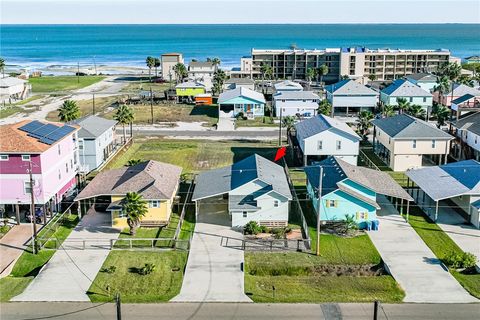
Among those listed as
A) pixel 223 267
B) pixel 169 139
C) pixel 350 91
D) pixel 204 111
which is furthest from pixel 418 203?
pixel 204 111

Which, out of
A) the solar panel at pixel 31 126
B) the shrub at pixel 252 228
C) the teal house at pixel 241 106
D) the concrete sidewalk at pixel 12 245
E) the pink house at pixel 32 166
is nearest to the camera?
the concrete sidewalk at pixel 12 245

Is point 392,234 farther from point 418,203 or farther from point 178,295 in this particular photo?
point 178,295

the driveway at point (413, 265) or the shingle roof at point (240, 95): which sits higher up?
the shingle roof at point (240, 95)

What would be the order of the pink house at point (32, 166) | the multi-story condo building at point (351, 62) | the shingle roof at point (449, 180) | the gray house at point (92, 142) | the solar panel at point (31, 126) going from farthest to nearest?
the multi-story condo building at point (351, 62)
the gray house at point (92, 142)
the solar panel at point (31, 126)
the shingle roof at point (449, 180)
the pink house at point (32, 166)

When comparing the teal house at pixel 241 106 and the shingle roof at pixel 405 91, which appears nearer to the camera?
the teal house at pixel 241 106

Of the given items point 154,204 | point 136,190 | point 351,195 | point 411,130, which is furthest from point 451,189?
point 136,190

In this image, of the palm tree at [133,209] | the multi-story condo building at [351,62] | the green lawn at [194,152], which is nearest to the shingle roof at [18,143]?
the palm tree at [133,209]

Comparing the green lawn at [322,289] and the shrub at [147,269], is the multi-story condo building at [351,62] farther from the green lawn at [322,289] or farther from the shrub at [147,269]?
the shrub at [147,269]
